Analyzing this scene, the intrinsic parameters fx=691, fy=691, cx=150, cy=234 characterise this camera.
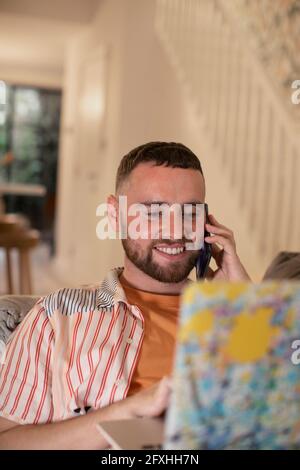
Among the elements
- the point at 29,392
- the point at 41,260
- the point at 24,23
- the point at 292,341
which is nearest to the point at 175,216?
the point at 29,392

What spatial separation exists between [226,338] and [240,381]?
0.06 metres

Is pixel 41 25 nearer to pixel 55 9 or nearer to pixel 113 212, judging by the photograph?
pixel 55 9

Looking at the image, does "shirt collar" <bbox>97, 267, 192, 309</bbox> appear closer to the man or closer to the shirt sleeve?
the man

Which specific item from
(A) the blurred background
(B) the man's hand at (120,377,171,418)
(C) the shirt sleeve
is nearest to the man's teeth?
(C) the shirt sleeve

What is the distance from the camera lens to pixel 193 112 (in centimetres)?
347

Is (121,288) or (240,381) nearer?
(240,381)

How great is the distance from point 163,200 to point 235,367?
0.64 metres

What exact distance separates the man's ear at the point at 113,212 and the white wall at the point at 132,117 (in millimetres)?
1103

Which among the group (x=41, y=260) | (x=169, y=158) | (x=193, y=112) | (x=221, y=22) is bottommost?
(x=41, y=260)

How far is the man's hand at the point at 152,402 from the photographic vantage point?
946 millimetres

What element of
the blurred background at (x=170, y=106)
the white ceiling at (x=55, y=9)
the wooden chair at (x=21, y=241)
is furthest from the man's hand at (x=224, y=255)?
the white ceiling at (x=55, y=9)

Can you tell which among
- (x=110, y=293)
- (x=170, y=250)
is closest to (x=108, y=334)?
(x=110, y=293)

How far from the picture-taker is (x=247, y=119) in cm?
312
